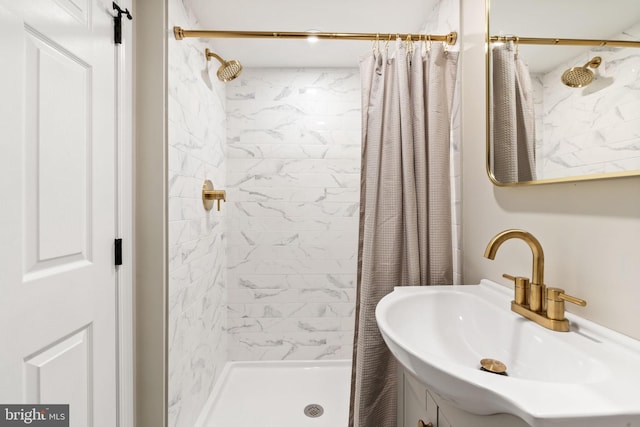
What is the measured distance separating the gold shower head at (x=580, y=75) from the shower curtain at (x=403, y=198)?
527mm

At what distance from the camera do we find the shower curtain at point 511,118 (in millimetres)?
932

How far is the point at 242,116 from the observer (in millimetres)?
2334

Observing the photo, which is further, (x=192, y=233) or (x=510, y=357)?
(x=192, y=233)

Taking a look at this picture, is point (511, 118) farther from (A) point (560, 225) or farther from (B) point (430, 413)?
(B) point (430, 413)

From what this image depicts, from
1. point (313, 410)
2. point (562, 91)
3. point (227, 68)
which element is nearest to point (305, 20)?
point (227, 68)

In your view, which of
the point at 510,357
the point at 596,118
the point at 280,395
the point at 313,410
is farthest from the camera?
the point at 280,395

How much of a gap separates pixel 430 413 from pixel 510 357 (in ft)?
0.90

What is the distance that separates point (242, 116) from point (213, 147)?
1.48 feet

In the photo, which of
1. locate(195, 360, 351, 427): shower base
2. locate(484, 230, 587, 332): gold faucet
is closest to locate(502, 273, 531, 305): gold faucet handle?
locate(484, 230, 587, 332): gold faucet

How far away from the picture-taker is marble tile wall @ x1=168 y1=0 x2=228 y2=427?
A: 1.41 m

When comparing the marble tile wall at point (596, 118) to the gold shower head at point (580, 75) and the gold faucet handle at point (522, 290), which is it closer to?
the gold shower head at point (580, 75)

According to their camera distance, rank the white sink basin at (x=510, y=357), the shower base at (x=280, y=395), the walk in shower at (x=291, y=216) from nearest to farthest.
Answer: the white sink basin at (x=510, y=357) → the shower base at (x=280, y=395) → the walk in shower at (x=291, y=216)

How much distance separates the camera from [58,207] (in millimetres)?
855

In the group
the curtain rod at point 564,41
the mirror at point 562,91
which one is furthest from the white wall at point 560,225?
the curtain rod at point 564,41
